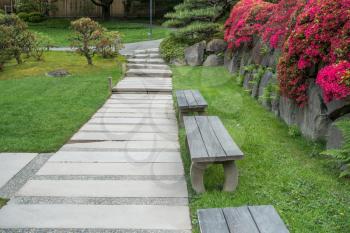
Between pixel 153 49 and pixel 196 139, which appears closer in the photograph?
pixel 196 139

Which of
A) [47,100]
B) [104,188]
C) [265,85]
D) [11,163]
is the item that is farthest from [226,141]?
[47,100]

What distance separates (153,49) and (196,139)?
11.3 meters

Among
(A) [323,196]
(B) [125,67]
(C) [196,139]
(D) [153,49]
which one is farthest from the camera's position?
(D) [153,49]

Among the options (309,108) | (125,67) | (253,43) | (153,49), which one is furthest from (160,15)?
(309,108)

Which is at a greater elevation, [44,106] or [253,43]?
[253,43]

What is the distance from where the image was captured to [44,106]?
7906 mm

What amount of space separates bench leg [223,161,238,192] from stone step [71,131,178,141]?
212cm

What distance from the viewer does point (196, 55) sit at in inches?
531

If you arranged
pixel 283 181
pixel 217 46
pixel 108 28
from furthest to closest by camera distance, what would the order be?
pixel 108 28 → pixel 217 46 → pixel 283 181

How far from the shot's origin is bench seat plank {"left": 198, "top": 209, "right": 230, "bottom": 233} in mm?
2375

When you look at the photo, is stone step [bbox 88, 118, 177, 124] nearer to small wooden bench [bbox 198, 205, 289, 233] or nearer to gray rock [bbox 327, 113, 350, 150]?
gray rock [bbox 327, 113, 350, 150]

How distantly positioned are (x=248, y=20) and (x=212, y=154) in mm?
7253

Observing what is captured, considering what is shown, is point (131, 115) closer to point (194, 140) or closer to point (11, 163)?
point (11, 163)

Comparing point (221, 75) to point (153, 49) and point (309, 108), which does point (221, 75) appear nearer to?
point (153, 49)
